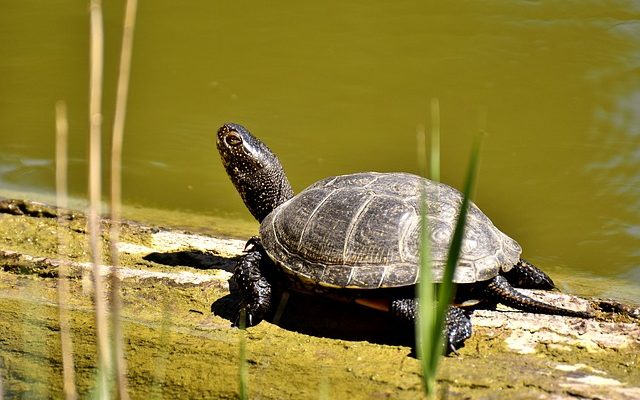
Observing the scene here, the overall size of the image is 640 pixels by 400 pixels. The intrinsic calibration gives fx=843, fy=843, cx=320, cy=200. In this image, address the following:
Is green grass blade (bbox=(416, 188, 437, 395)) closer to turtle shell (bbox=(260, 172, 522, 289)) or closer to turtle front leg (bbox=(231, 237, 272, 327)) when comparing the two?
turtle shell (bbox=(260, 172, 522, 289))

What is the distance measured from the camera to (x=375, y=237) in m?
4.07

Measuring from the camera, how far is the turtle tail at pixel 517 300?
4.14 meters

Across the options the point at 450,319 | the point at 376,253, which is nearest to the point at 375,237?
the point at 376,253

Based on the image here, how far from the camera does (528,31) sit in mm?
9703

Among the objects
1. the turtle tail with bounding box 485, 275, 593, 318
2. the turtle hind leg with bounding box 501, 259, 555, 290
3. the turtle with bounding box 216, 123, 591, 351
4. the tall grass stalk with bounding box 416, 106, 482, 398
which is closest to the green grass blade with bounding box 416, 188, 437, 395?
the tall grass stalk with bounding box 416, 106, 482, 398

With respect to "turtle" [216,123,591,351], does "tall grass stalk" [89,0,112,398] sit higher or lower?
higher

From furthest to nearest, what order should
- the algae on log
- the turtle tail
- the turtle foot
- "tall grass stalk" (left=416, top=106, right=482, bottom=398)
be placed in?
the turtle tail
the turtle foot
the algae on log
"tall grass stalk" (left=416, top=106, right=482, bottom=398)

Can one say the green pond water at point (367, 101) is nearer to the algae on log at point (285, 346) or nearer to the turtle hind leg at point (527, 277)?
the turtle hind leg at point (527, 277)

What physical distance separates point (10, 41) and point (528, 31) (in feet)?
20.0

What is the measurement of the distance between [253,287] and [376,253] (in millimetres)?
702

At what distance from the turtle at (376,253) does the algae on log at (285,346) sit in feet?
0.47

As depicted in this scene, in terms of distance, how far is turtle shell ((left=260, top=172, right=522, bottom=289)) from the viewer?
3963 mm

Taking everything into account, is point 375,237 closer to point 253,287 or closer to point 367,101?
point 253,287

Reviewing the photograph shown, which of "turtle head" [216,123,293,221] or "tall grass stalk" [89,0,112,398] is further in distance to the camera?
"turtle head" [216,123,293,221]
